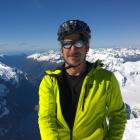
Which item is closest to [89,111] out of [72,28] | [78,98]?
[78,98]

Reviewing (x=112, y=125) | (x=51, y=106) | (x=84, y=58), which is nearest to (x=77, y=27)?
(x=84, y=58)

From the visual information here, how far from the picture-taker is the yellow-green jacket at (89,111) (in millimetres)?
6398

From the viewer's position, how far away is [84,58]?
6.88 m

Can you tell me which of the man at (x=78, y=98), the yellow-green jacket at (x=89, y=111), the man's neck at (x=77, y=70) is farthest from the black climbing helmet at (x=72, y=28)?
the yellow-green jacket at (x=89, y=111)

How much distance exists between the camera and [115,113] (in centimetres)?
668

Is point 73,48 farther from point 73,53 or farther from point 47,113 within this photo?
point 47,113

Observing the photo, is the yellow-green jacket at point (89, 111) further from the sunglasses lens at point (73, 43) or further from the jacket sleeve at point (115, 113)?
the sunglasses lens at point (73, 43)

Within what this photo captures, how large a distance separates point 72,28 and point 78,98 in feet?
4.80

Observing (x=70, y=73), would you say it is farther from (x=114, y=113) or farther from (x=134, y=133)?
(x=134, y=133)

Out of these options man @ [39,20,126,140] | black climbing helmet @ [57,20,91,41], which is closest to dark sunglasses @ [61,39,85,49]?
man @ [39,20,126,140]

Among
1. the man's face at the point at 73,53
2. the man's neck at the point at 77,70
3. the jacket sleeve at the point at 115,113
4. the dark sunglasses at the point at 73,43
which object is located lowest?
the jacket sleeve at the point at 115,113

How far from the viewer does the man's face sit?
670 cm

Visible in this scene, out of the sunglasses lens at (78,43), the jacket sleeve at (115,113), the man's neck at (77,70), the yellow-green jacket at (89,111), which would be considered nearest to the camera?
the yellow-green jacket at (89,111)

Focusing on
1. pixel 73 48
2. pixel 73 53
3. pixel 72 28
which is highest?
pixel 72 28
